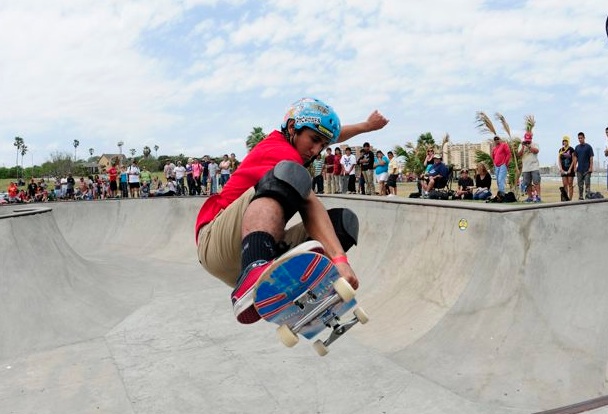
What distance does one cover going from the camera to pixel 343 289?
248 centimetres

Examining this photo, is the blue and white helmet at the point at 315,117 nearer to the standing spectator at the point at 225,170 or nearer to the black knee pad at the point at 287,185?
the black knee pad at the point at 287,185

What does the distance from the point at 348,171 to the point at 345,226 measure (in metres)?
12.0

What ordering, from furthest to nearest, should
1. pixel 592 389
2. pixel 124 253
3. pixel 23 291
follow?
pixel 124 253
pixel 23 291
pixel 592 389

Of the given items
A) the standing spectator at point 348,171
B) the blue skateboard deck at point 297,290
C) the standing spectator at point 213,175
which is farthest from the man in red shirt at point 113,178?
the blue skateboard deck at point 297,290

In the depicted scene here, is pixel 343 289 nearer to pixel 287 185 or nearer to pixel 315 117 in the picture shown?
pixel 287 185

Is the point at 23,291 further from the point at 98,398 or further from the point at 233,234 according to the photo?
the point at 233,234

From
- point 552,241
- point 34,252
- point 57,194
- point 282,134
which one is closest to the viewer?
point 282,134

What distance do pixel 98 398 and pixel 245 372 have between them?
5.19ft

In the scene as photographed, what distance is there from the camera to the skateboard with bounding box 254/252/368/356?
2.40 m

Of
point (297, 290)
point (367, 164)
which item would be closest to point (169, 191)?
point (367, 164)

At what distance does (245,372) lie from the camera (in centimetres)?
584

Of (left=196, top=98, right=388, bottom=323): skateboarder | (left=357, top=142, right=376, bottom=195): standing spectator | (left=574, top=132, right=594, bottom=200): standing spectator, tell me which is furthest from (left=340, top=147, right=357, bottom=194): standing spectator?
(left=196, top=98, right=388, bottom=323): skateboarder

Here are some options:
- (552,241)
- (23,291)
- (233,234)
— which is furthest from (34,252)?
(552,241)

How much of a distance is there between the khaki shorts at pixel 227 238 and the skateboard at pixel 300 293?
438mm
